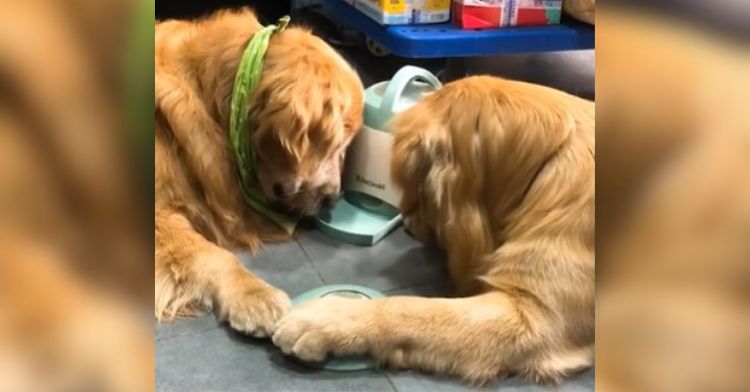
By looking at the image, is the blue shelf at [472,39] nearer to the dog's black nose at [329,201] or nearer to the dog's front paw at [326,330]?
the dog's black nose at [329,201]

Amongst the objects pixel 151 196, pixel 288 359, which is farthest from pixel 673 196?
pixel 288 359

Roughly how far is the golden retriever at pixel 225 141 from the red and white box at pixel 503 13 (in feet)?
1.93

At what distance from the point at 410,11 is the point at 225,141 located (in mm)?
810

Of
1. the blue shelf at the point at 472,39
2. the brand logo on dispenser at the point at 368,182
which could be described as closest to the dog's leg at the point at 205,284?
the brand logo on dispenser at the point at 368,182

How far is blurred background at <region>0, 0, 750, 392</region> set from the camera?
466 millimetres

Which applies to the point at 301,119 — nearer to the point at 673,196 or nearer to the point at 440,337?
the point at 440,337

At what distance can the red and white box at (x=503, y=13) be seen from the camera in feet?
7.90

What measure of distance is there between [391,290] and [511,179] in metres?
0.38

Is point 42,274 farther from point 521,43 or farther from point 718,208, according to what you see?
point 521,43

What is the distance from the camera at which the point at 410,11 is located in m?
2.41

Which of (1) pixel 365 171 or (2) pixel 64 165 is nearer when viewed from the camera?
(2) pixel 64 165

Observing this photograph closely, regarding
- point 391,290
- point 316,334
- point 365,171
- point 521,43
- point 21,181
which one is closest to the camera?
Result: point 21,181

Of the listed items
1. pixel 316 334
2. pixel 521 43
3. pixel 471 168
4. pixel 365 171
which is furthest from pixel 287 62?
pixel 521 43

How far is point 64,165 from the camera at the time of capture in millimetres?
481
